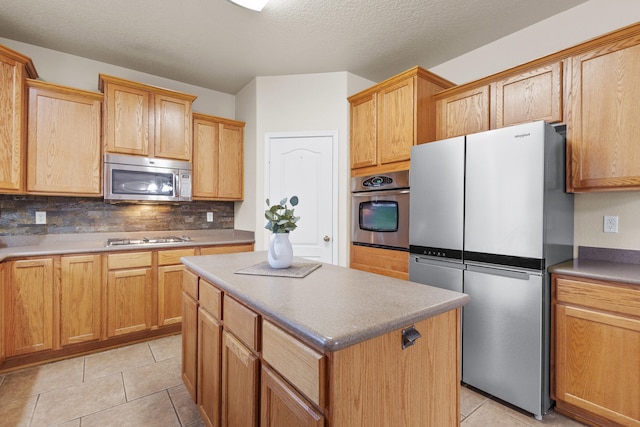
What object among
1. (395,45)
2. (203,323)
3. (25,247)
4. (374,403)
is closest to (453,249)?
(374,403)

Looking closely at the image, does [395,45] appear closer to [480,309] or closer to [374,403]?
[480,309]

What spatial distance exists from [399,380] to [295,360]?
345mm

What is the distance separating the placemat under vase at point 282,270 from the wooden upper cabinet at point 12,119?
2243 millimetres

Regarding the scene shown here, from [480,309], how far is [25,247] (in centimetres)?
362

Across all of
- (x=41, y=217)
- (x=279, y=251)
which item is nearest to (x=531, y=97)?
(x=279, y=251)

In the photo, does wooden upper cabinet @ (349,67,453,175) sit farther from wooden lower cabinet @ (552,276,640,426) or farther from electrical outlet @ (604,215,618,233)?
wooden lower cabinet @ (552,276,640,426)

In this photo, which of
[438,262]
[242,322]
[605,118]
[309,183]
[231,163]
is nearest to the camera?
[242,322]

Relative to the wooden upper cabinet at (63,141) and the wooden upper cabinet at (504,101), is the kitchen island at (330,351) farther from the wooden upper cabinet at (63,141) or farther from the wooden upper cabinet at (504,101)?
the wooden upper cabinet at (63,141)

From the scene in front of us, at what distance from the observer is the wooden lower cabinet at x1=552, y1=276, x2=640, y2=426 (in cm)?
165

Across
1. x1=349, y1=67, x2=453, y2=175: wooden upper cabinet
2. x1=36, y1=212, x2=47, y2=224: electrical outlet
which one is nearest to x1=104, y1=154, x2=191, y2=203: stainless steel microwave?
x1=36, y1=212, x2=47, y2=224: electrical outlet

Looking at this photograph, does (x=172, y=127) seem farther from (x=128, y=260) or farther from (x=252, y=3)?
(x=252, y=3)

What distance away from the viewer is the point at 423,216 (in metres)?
2.43

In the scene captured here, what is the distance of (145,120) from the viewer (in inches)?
124

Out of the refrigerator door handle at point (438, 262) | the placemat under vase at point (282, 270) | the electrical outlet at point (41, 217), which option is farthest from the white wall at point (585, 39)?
the electrical outlet at point (41, 217)
